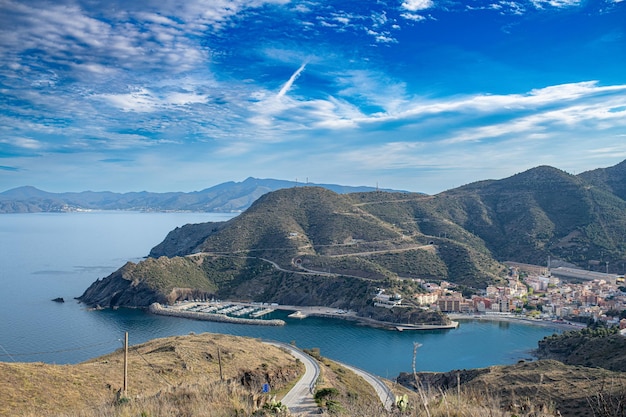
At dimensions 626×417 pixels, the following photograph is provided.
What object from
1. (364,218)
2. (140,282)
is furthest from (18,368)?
(364,218)

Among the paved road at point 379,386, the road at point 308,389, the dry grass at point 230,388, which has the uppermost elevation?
the dry grass at point 230,388

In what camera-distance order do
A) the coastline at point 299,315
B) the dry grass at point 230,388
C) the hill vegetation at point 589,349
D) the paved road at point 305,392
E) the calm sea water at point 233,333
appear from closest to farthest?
1. the dry grass at point 230,388
2. the paved road at point 305,392
3. the hill vegetation at point 589,349
4. the calm sea water at point 233,333
5. the coastline at point 299,315

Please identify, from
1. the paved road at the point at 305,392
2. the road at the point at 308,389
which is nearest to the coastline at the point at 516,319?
the road at the point at 308,389

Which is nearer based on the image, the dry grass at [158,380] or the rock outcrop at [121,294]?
the dry grass at [158,380]

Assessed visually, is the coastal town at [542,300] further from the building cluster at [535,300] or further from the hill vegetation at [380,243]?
the hill vegetation at [380,243]

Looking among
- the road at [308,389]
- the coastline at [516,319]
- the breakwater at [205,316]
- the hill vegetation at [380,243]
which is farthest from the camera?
the hill vegetation at [380,243]

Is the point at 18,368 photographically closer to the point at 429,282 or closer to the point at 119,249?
the point at 429,282

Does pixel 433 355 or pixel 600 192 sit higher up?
pixel 600 192
